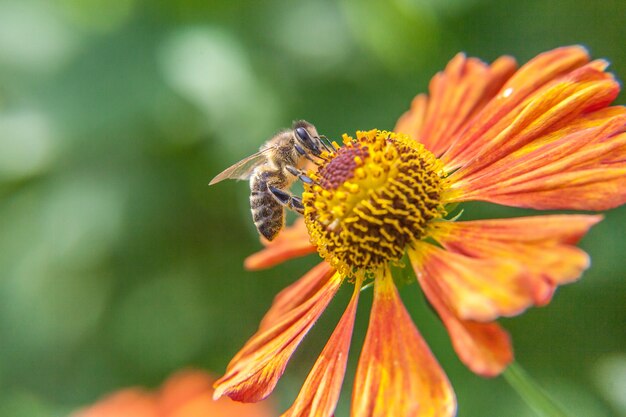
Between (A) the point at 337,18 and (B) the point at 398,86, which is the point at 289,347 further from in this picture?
(A) the point at 337,18

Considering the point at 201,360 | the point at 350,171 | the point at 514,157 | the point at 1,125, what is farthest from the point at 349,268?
the point at 1,125

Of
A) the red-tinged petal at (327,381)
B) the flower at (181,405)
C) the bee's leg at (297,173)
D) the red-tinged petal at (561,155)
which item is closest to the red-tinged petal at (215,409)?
the flower at (181,405)

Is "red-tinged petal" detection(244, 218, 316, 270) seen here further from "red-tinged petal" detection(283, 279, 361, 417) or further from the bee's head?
"red-tinged petal" detection(283, 279, 361, 417)

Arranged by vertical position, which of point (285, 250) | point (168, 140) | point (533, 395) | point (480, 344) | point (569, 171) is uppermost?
point (168, 140)

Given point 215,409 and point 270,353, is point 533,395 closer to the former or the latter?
point 270,353

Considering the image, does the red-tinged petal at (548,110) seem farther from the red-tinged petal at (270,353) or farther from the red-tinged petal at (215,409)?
the red-tinged petal at (215,409)

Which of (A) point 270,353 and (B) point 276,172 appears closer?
(A) point 270,353

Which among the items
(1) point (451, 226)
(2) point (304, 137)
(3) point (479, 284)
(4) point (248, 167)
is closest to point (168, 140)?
(4) point (248, 167)

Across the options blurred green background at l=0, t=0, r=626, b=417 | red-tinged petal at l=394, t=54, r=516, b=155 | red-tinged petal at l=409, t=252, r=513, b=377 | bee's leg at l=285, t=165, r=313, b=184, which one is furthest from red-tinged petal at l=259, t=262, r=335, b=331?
blurred green background at l=0, t=0, r=626, b=417
